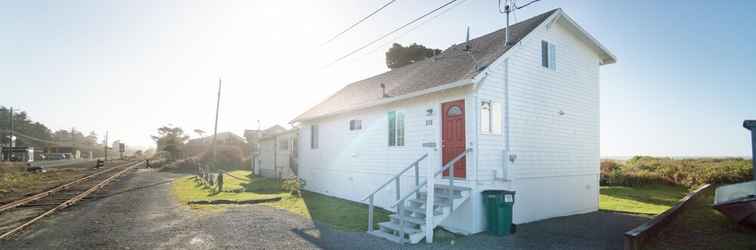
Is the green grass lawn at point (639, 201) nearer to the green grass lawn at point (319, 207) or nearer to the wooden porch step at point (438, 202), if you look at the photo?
the wooden porch step at point (438, 202)

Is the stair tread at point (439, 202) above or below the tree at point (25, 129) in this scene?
below

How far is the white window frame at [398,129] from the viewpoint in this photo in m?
12.0

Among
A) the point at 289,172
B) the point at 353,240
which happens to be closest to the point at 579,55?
the point at 353,240

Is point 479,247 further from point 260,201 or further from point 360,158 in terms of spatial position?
point 260,201

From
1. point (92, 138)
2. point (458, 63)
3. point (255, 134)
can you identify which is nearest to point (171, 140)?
point (255, 134)

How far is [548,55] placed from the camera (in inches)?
453

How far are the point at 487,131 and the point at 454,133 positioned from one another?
0.85m

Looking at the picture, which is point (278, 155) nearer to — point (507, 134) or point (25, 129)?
point (507, 134)

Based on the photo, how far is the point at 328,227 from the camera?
9.79 m

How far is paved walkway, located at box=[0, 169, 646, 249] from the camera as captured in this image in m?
7.94

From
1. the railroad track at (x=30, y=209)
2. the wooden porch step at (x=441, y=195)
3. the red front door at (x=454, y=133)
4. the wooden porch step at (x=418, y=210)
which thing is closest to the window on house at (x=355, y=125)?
the red front door at (x=454, y=133)

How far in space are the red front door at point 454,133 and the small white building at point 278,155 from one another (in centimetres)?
1503

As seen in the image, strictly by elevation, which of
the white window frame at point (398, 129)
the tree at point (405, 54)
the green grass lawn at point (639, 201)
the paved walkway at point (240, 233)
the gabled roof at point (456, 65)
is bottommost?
the green grass lawn at point (639, 201)

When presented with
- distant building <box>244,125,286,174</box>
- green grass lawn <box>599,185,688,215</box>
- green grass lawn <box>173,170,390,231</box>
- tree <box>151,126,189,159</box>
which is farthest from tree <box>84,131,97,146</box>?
green grass lawn <box>599,185,688,215</box>
